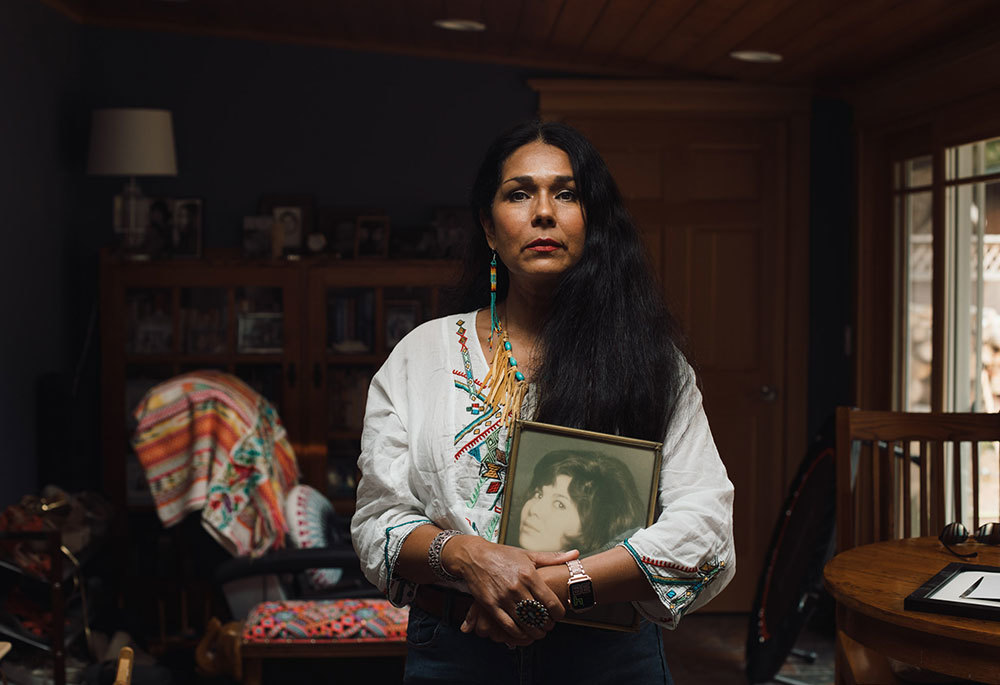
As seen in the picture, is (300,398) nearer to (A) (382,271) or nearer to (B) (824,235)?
(A) (382,271)

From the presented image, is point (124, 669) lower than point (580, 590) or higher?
lower

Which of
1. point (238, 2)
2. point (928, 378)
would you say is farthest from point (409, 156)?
point (928, 378)

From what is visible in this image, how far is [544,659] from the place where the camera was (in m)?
1.33

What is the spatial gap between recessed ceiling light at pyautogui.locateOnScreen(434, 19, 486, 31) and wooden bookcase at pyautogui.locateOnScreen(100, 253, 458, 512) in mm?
890

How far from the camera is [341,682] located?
2.90 metres

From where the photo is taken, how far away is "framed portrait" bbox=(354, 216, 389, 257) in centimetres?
445

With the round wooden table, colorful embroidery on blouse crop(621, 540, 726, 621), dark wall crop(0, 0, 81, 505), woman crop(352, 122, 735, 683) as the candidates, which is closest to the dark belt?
woman crop(352, 122, 735, 683)

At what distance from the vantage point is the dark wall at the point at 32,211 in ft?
12.3

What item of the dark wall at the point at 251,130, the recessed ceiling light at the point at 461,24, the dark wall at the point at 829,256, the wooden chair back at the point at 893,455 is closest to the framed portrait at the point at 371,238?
the dark wall at the point at 251,130

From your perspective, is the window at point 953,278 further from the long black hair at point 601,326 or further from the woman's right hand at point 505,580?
the woman's right hand at point 505,580

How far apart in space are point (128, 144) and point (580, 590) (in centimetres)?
342

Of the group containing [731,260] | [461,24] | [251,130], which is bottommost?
[731,260]

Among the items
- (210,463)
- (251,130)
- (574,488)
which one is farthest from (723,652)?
(574,488)

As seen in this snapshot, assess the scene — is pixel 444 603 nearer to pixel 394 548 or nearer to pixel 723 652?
pixel 394 548
